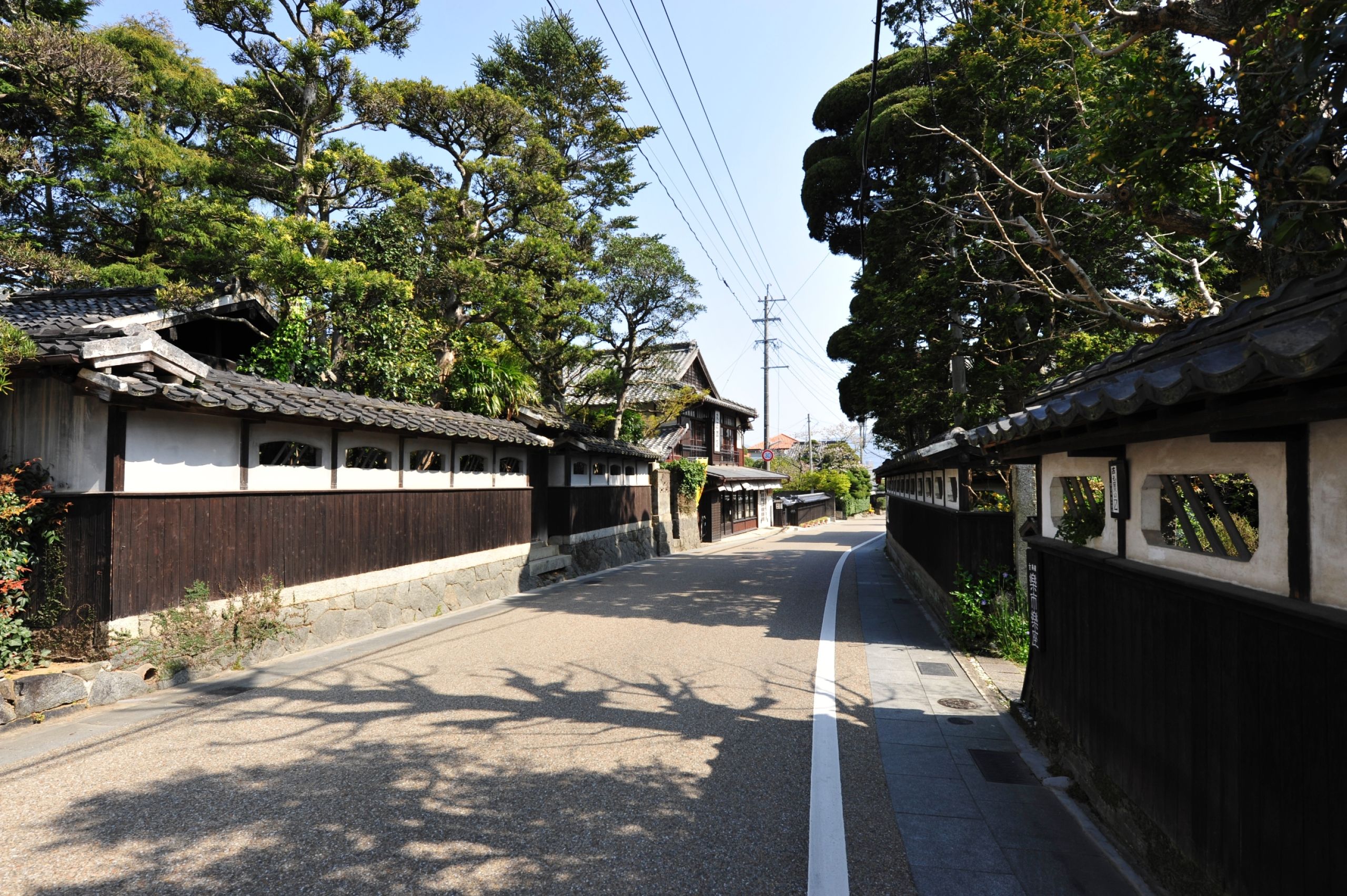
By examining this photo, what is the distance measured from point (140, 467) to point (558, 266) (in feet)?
36.1

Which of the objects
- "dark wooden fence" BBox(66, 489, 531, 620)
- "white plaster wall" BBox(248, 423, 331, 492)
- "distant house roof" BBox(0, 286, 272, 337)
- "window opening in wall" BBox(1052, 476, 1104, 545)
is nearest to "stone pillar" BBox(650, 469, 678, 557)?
"dark wooden fence" BBox(66, 489, 531, 620)

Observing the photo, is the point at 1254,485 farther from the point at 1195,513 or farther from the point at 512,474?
the point at 512,474

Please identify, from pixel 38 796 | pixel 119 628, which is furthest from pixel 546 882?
pixel 119 628

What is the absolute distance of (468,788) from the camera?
5.54 meters

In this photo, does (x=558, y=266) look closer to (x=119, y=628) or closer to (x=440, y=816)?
(x=119, y=628)

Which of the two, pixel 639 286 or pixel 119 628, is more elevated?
pixel 639 286

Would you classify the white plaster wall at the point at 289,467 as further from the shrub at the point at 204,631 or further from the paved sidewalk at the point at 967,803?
the paved sidewalk at the point at 967,803

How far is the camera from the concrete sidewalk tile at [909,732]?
682cm

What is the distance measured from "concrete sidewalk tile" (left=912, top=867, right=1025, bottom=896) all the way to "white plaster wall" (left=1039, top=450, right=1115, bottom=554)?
2.48m

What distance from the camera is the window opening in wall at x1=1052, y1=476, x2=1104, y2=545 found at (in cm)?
589

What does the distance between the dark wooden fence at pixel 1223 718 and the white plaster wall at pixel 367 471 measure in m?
10.8

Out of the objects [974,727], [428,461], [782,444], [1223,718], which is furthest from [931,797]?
[782,444]

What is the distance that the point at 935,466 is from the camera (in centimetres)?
1395

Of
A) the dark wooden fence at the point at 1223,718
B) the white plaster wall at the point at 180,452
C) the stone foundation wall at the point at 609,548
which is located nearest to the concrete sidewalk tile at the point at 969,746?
the dark wooden fence at the point at 1223,718
